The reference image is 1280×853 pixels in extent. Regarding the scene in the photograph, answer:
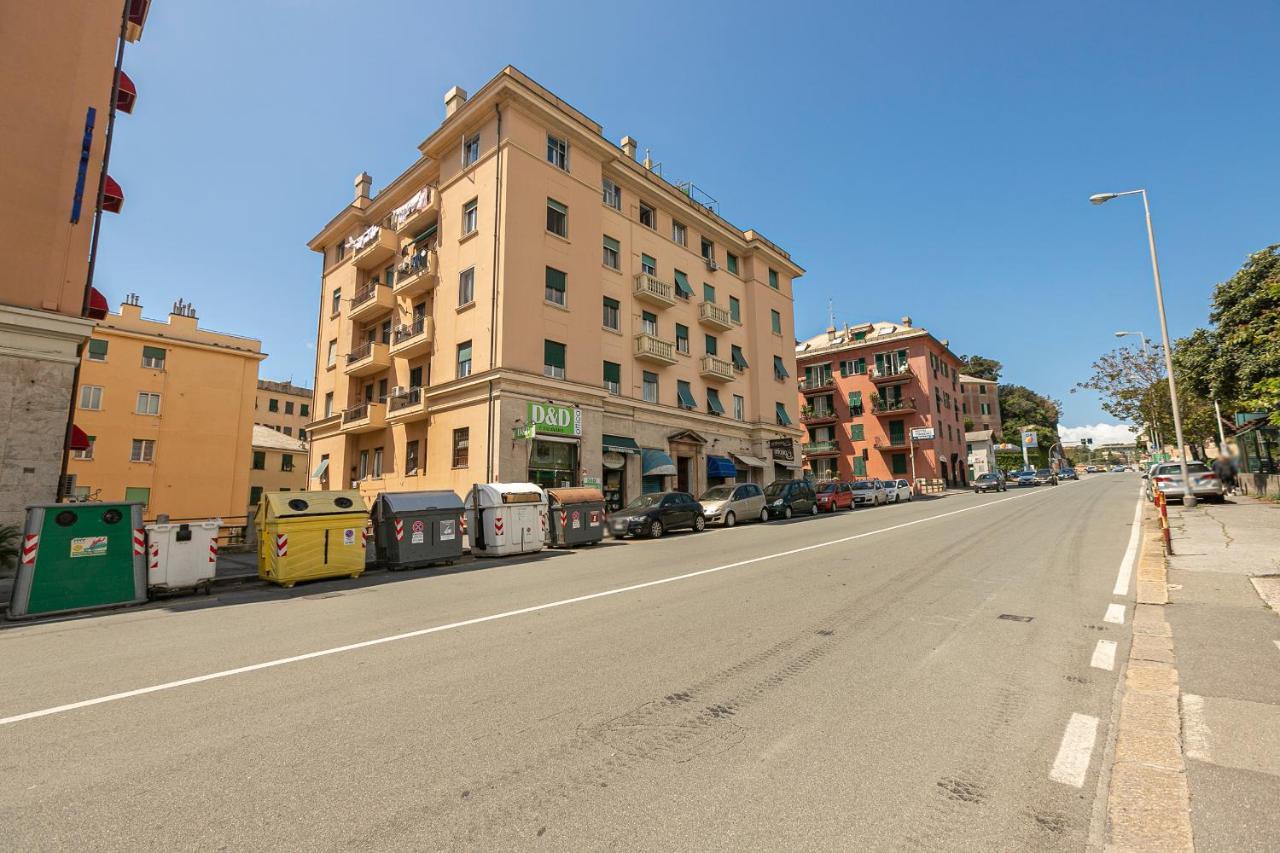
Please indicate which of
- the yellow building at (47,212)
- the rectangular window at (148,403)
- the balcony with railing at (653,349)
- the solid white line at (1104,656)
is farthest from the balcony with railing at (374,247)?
the solid white line at (1104,656)

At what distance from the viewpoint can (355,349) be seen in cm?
2941

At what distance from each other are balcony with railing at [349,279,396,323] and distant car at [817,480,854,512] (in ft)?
75.8

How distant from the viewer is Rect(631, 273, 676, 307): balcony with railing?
85.0 feet

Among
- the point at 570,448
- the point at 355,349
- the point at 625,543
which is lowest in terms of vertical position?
the point at 625,543

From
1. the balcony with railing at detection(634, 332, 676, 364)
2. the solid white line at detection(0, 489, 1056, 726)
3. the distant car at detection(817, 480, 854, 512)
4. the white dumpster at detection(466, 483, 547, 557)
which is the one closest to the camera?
the solid white line at detection(0, 489, 1056, 726)

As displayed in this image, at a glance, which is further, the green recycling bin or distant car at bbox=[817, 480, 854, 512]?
distant car at bbox=[817, 480, 854, 512]

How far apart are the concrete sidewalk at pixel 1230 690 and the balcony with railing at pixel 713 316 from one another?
22520mm

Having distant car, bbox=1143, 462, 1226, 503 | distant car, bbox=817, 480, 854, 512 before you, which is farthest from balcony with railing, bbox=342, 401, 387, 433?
distant car, bbox=1143, 462, 1226, 503

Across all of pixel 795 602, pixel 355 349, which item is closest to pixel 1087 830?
pixel 795 602

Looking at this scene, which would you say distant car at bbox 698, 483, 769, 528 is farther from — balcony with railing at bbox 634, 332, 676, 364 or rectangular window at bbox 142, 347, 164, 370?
rectangular window at bbox 142, 347, 164, 370

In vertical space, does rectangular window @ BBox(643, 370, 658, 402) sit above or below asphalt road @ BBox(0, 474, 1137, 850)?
above

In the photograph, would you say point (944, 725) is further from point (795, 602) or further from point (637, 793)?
point (795, 602)

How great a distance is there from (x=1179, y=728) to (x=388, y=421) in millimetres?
25698

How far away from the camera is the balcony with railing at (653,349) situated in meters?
25.4
